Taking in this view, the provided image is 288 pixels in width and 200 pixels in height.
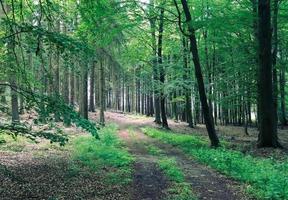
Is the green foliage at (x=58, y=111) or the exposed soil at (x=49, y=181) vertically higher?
the green foliage at (x=58, y=111)

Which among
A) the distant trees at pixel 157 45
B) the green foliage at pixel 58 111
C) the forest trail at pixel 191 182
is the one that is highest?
the distant trees at pixel 157 45

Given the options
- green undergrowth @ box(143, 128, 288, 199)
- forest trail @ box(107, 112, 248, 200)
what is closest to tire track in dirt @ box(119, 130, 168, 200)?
forest trail @ box(107, 112, 248, 200)

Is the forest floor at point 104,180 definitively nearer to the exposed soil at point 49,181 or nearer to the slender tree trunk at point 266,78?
the exposed soil at point 49,181

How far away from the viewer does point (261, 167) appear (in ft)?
40.3

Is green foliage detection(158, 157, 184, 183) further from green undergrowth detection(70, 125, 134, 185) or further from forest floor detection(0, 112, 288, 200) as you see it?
green undergrowth detection(70, 125, 134, 185)

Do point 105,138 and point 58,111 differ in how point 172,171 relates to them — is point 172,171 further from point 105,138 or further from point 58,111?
point 105,138

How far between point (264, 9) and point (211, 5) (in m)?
7.29

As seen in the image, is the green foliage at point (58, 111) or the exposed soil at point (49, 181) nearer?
the green foliage at point (58, 111)

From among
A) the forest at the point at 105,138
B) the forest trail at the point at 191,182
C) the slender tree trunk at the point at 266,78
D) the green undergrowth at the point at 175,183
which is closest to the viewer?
the forest at the point at 105,138

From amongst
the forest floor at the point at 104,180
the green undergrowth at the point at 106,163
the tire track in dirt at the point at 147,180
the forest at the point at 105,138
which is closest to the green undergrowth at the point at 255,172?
the forest at the point at 105,138

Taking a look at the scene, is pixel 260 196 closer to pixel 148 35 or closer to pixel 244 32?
pixel 244 32

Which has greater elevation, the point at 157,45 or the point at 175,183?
the point at 157,45

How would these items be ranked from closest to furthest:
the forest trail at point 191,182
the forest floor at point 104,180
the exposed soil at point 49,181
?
the exposed soil at point 49,181 < the forest floor at point 104,180 < the forest trail at point 191,182

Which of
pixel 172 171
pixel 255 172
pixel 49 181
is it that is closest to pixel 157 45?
pixel 172 171
